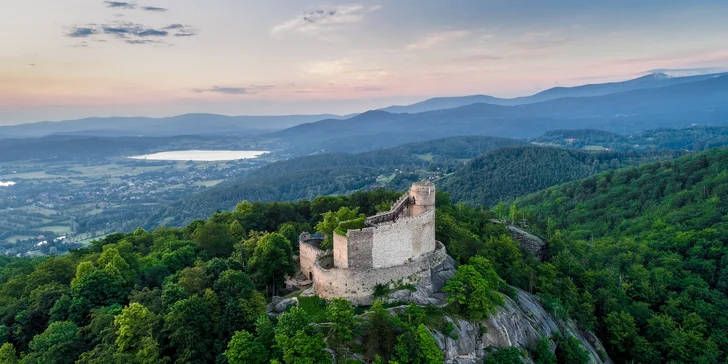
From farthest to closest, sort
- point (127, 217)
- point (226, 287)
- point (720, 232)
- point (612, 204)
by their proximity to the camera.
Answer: point (127, 217), point (612, 204), point (720, 232), point (226, 287)

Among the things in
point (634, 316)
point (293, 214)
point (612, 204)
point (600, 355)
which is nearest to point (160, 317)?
point (293, 214)

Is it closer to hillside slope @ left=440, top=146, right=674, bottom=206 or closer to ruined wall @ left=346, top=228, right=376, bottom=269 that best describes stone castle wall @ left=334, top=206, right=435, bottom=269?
ruined wall @ left=346, top=228, right=376, bottom=269

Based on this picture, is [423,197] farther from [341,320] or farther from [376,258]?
[341,320]

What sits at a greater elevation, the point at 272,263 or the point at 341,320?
the point at 272,263

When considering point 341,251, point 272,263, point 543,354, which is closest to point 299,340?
point 341,251

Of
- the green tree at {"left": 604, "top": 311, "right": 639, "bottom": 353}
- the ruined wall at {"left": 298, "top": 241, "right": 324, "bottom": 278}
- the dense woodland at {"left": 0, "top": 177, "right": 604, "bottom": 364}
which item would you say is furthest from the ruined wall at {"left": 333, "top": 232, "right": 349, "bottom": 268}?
the green tree at {"left": 604, "top": 311, "right": 639, "bottom": 353}

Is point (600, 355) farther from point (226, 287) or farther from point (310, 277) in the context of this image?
point (226, 287)

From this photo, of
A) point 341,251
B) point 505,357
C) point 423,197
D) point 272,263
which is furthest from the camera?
point 423,197
